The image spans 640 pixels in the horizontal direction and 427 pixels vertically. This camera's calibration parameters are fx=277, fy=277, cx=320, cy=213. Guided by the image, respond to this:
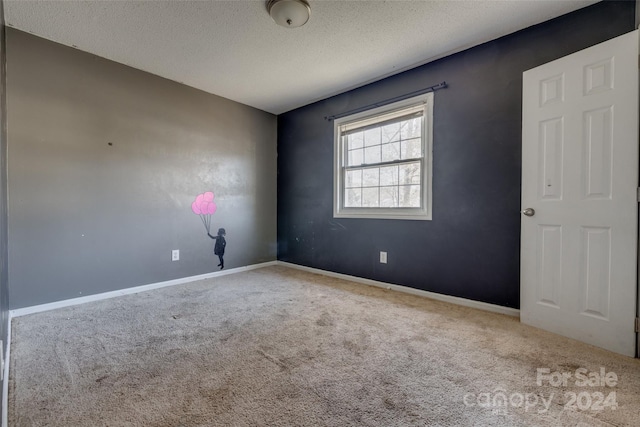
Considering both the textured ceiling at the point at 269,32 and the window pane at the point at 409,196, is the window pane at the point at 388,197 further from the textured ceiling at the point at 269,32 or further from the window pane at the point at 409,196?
the textured ceiling at the point at 269,32

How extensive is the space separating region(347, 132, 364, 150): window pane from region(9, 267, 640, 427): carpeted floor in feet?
6.58

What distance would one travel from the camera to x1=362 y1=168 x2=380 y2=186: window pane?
132 inches

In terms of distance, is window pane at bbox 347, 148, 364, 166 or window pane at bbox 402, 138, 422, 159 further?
window pane at bbox 347, 148, 364, 166

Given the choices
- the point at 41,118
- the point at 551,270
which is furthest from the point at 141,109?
the point at 551,270

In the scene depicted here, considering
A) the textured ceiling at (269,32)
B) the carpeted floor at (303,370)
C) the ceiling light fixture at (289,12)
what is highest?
the textured ceiling at (269,32)

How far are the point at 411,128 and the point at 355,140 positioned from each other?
750 mm

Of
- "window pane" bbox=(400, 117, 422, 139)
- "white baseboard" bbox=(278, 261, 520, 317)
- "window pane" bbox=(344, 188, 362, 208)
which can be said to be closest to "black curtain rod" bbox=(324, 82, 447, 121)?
"window pane" bbox=(400, 117, 422, 139)

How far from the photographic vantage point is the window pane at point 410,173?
2.98m

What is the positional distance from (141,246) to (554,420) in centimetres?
352

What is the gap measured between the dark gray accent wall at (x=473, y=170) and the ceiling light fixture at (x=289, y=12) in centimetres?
138

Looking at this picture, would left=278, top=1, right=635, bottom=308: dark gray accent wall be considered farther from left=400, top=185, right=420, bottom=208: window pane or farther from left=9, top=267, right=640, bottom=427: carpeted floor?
left=9, top=267, right=640, bottom=427: carpeted floor

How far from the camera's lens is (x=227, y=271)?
3785 millimetres

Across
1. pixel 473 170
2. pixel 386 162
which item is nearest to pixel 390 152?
pixel 386 162

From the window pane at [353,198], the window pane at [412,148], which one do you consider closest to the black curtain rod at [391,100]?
the window pane at [412,148]
